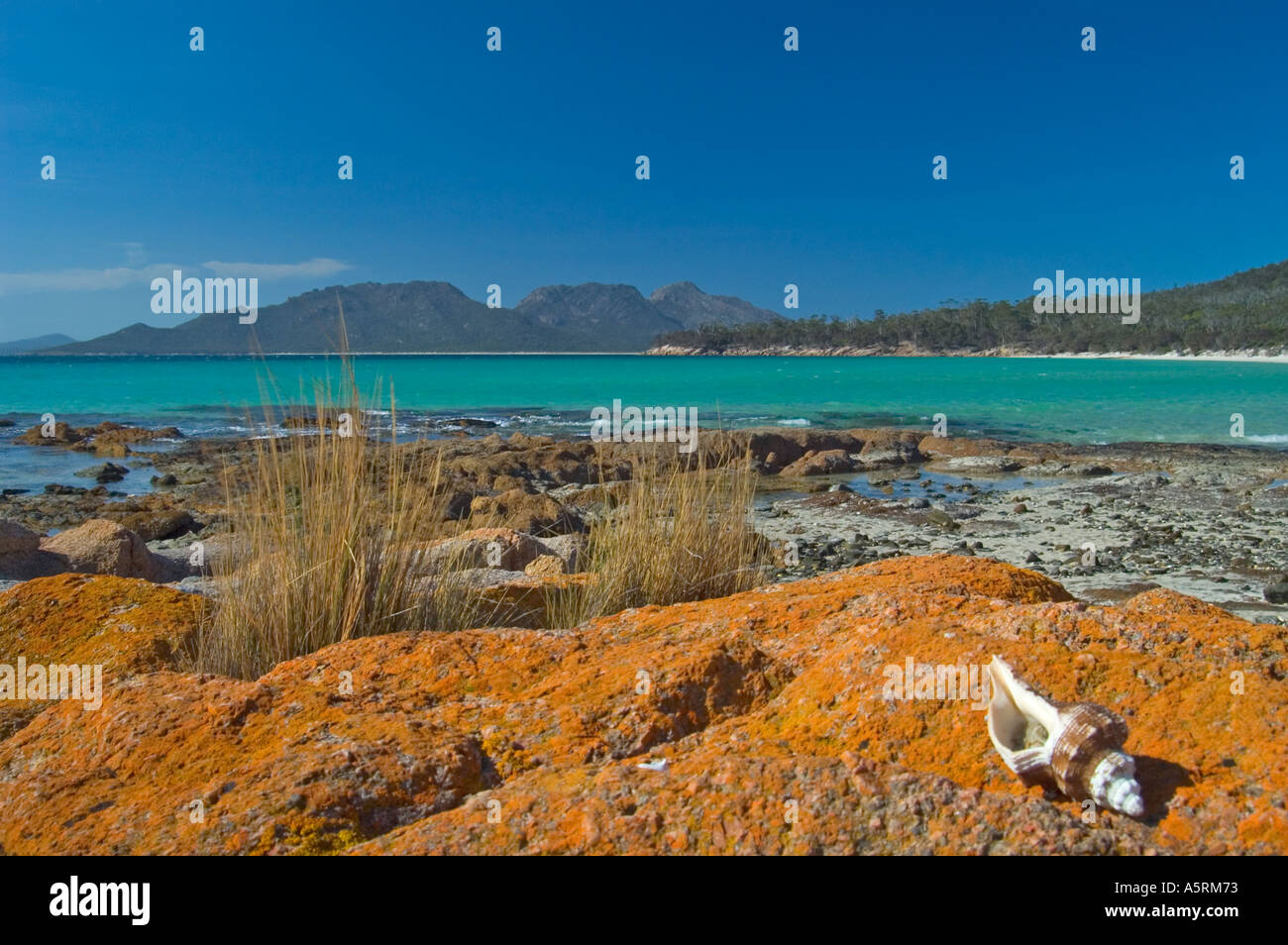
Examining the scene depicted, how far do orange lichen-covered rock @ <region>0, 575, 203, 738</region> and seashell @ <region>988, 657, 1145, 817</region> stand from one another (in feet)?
8.83

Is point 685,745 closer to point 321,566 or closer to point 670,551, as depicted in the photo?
point 321,566

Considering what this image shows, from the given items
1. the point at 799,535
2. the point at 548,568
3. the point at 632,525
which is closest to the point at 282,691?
the point at 632,525

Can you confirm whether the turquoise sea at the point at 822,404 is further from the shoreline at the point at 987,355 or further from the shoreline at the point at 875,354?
the shoreline at the point at 987,355

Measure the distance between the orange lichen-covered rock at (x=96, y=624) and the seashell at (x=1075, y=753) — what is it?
2692 millimetres

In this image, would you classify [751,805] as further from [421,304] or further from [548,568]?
[421,304]

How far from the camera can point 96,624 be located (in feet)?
10.6

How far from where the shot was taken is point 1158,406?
31922mm

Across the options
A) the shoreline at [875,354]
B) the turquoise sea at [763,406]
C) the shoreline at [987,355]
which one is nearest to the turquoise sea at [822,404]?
the turquoise sea at [763,406]

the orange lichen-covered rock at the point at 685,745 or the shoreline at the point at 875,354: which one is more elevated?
the shoreline at the point at 875,354

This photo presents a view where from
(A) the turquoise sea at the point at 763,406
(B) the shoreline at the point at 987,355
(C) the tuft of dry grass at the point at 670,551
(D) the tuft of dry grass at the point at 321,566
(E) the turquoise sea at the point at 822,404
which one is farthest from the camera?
(B) the shoreline at the point at 987,355

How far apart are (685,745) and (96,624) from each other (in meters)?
2.38

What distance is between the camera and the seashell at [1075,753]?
1622 mm

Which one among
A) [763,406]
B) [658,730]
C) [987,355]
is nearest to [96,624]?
[658,730]

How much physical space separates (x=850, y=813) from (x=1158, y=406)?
35288 millimetres
